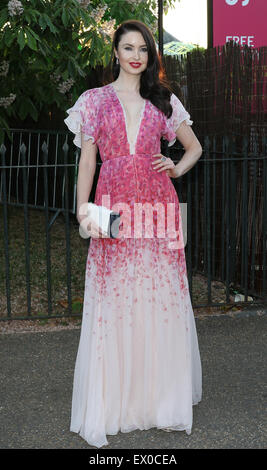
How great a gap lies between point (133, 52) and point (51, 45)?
407cm

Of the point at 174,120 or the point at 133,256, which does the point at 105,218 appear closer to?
the point at 133,256

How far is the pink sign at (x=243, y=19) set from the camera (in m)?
6.86

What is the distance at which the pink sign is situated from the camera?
22.5ft

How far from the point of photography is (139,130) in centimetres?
350

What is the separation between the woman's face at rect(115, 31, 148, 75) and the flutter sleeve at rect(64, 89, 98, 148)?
0.78 ft

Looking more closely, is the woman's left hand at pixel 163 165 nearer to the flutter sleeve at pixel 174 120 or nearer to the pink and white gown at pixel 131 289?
the pink and white gown at pixel 131 289

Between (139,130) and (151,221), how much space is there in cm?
47

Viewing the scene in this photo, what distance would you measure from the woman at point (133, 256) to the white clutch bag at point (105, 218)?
0.45ft

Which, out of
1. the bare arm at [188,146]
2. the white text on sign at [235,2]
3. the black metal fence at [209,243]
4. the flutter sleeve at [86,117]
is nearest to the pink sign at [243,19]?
the white text on sign at [235,2]

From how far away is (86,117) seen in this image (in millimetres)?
3508

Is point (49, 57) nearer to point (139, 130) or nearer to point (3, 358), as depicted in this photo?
point (3, 358)

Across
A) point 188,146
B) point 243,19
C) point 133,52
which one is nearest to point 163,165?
point 188,146

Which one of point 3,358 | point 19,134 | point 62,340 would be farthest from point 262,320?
point 19,134

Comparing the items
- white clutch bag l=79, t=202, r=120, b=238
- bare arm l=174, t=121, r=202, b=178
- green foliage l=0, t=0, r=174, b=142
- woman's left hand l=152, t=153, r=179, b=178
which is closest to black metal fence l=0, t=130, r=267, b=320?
green foliage l=0, t=0, r=174, b=142
